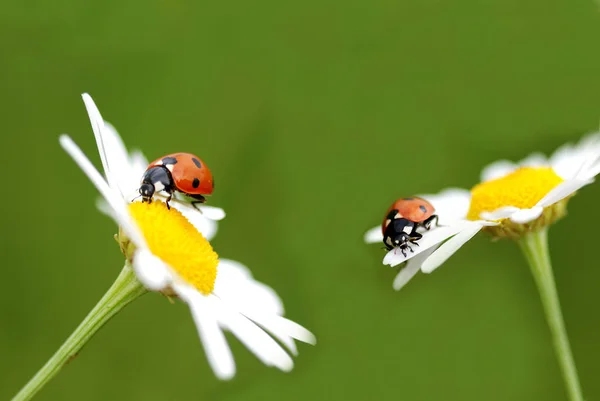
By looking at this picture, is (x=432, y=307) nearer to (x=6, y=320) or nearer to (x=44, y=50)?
(x=6, y=320)

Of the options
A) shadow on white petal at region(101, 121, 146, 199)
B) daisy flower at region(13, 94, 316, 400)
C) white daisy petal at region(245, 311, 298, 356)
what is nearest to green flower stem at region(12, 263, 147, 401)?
daisy flower at region(13, 94, 316, 400)

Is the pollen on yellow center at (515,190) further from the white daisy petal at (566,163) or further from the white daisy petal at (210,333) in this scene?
the white daisy petal at (210,333)

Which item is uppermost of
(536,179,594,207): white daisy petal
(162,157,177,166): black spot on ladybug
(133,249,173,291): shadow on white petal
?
(162,157,177,166): black spot on ladybug

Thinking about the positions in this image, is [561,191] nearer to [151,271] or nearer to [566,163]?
[566,163]

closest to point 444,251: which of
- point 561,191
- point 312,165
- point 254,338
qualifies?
point 561,191

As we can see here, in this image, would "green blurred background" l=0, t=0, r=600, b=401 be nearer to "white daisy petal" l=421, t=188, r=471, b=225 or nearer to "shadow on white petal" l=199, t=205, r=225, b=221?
"white daisy petal" l=421, t=188, r=471, b=225

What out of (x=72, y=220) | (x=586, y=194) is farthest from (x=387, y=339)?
(x=72, y=220)

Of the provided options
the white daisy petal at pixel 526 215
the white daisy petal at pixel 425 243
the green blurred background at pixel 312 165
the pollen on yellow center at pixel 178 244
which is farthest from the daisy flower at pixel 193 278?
the green blurred background at pixel 312 165
